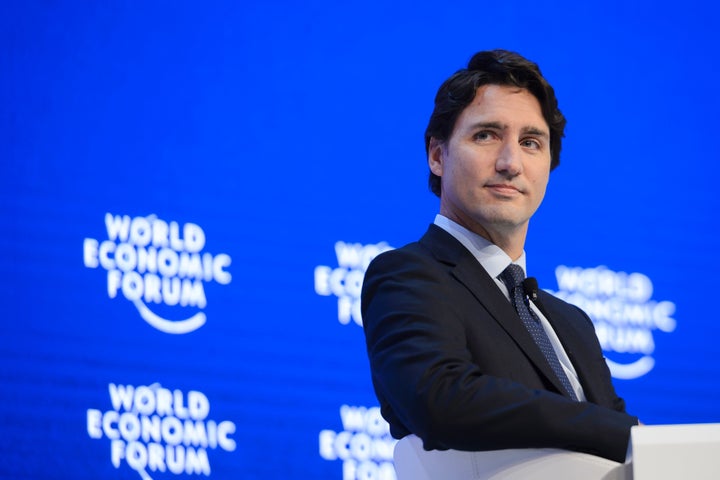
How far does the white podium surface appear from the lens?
1.13 meters

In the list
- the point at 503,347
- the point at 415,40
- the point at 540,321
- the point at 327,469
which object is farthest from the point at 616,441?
the point at 415,40

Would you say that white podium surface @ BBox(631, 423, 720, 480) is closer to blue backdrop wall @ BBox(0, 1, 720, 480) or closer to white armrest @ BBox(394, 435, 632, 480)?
white armrest @ BBox(394, 435, 632, 480)

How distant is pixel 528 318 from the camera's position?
1.83 m

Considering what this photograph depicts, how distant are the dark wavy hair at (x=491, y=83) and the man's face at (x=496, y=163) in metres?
0.01

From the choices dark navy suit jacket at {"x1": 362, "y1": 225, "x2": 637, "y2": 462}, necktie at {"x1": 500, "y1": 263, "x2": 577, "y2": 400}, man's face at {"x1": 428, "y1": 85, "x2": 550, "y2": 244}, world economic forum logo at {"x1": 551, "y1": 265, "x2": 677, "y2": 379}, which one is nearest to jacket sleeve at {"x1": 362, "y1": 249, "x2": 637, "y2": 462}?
dark navy suit jacket at {"x1": 362, "y1": 225, "x2": 637, "y2": 462}

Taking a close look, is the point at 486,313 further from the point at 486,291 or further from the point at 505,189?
the point at 505,189

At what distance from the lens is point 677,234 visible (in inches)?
129

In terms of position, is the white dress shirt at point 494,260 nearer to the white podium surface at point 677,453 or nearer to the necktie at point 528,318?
the necktie at point 528,318

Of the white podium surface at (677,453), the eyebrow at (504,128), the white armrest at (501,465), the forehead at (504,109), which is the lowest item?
the white podium surface at (677,453)

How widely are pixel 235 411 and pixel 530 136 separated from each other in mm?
1432

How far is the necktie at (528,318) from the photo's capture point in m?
1.76

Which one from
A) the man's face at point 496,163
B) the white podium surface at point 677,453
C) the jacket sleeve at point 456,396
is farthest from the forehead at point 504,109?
the white podium surface at point 677,453

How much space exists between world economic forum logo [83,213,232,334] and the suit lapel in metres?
1.22

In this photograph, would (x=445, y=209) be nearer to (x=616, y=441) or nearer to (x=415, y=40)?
(x=616, y=441)
